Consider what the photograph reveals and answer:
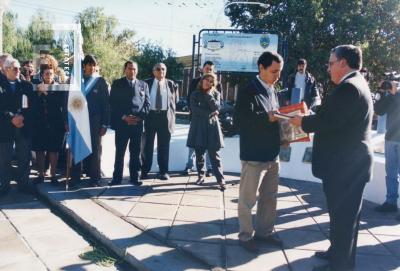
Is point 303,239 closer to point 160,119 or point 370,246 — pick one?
point 370,246

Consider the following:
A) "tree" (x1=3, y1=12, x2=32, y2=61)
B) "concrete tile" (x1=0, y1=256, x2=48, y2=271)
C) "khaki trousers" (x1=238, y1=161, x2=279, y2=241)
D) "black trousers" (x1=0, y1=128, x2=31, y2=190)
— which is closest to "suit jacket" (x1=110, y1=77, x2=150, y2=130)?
"black trousers" (x1=0, y1=128, x2=31, y2=190)

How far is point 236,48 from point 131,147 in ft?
17.1

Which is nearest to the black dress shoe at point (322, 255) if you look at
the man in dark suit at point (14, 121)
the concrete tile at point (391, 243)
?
the concrete tile at point (391, 243)

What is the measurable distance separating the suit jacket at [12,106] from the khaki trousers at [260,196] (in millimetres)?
3360

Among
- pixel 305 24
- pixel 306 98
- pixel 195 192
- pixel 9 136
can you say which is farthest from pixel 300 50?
pixel 9 136

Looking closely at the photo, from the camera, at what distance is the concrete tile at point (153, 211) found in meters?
4.80

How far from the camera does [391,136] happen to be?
536cm

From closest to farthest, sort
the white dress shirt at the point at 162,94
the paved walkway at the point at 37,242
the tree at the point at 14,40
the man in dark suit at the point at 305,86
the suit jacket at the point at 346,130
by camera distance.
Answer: the suit jacket at the point at 346,130 < the paved walkway at the point at 37,242 < the white dress shirt at the point at 162,94 < the man in dark suit at the point at 305,86 < the tree at the point at 14,40

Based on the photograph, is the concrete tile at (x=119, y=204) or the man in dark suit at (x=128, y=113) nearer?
the concrete tile at (x=119, y=204)

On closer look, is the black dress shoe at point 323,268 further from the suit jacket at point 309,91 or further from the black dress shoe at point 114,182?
the suit jacket at point 309,91

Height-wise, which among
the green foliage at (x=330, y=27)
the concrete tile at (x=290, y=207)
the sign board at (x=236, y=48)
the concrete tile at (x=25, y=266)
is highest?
the green foliage at (x=330, y=27)

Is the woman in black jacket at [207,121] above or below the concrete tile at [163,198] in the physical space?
above

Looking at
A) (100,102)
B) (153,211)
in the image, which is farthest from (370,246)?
Result: (100,102)

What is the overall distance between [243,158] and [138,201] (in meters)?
2.10
